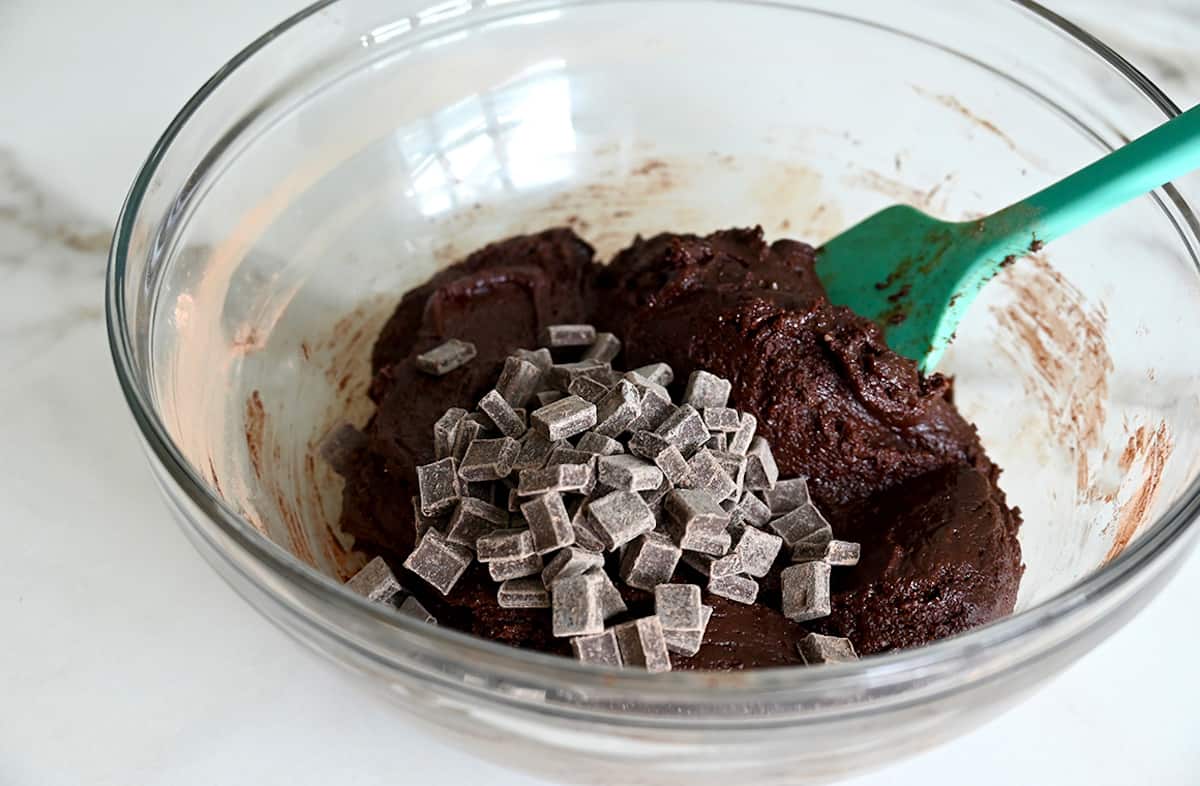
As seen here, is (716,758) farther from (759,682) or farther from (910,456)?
(910,456)

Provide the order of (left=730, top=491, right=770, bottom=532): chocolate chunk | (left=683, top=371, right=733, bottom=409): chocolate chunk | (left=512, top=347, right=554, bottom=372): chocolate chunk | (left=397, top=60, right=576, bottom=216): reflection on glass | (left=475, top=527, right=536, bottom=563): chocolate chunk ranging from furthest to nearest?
(left=397, top=60, right=576, bottom=216): reflection on glass → (left=512, top=347, right=554, bottom=372): chocolate chunk → (left=683, top=371, right=733, bottom=409): chocolate chunk → (left=730, top=491, right=770, bottom=532): chocolate chunk → (left=475, top=527, right=536, bottom=563): chocolate chunk

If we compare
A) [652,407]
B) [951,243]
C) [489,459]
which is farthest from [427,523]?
[951,243]

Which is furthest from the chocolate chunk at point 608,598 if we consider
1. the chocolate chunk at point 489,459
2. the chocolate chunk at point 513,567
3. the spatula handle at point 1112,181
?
the spatula handle at point 1112,181

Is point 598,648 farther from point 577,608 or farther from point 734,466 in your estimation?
point 734,466

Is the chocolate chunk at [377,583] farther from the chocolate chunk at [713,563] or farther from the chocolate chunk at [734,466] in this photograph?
the chocolate chunk at [734,466]

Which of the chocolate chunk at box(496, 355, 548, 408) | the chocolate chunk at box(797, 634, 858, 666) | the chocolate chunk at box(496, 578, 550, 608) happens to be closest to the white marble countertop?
the chocolate chunk at box(496, 578, 550, 608)

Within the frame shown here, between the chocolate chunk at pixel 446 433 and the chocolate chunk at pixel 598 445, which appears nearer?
the chocolate chunk at pixel 598 445

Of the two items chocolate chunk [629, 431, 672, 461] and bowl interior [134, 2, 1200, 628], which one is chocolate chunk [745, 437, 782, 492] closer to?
chocolate chunk [629, 431, 672, 461]
